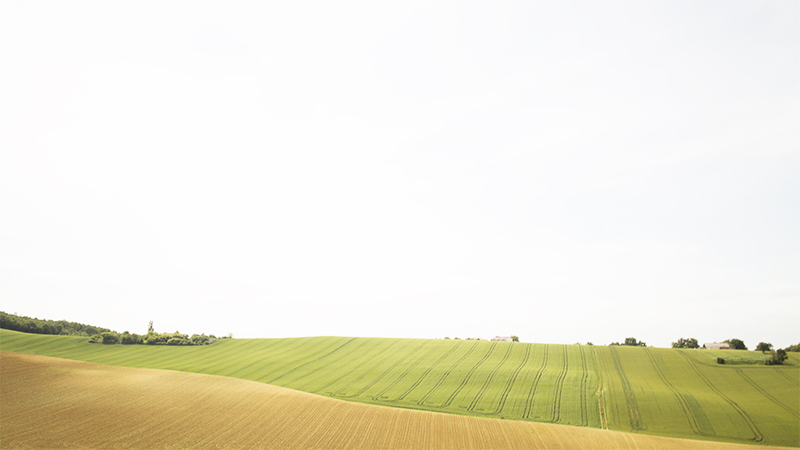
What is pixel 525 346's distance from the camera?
6631 centimetres

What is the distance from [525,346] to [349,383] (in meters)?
28.6

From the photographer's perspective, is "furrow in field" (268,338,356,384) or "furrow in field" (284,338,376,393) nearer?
"furrow in field" (284,338,376,393)

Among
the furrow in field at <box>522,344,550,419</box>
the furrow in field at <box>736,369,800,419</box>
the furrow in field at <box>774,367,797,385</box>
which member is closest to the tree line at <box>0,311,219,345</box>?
the furrow in field at <box>522,344,550,419</box>

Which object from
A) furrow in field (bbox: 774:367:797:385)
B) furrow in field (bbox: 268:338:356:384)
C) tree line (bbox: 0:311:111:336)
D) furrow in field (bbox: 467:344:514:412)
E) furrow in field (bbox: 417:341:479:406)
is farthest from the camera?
tree line (bbox: 0:311:111:336)

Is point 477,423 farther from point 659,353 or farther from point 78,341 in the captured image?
point 78,341

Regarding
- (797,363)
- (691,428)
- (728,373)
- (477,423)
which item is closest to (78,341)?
(477,423)

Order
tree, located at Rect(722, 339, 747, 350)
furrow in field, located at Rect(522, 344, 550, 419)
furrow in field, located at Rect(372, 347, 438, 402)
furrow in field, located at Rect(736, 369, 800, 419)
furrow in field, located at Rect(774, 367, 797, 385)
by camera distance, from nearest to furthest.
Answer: furrow in field, located at Rect(736, 369, 800, 419) → furrow in field, located at Rect(522, 344, 550, 419) → furrow in field, located at Rect(774, 367, 797, 385) → furrow in field, located at Rect(372, 347, 438, 402) → tree, located at Rect(722, 339, 747, 350)

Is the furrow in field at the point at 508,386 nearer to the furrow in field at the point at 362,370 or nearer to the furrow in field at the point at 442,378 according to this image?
the furrow in field at the point at 442,378

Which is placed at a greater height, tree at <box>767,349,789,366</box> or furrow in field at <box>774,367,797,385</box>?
tree at <box>767,349,789,366</box>

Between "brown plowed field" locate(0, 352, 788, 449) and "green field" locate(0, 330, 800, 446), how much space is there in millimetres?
4391

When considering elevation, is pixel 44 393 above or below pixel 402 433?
above

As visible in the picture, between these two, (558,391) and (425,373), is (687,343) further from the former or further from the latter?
(425,373)

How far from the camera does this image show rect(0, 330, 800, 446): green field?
36625 mm

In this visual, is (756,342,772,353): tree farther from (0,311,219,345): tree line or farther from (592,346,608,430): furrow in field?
(0,311,219,345): tree line
